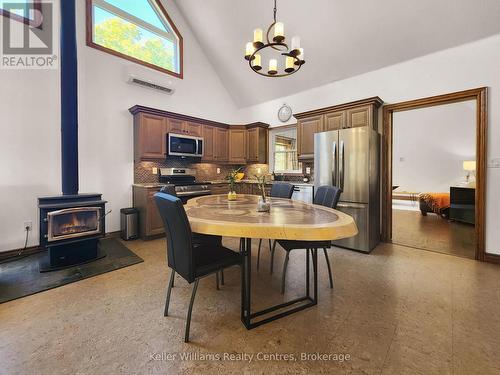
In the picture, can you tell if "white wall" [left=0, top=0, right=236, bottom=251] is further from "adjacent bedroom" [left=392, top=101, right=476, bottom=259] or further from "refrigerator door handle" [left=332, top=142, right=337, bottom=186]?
"adjacent bedroom" [left=392, top=101, right=476, bottom=259]

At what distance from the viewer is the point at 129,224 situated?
12.1ft

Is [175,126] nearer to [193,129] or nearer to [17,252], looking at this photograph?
[193,129]

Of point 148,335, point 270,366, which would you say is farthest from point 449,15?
point 148,335

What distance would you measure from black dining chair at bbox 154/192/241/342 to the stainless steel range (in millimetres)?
2519

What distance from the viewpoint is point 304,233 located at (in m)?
1.23

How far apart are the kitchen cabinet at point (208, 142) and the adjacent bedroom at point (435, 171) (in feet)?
13.2

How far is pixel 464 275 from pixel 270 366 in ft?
8.26

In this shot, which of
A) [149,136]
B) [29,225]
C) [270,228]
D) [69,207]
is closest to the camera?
[270,228]

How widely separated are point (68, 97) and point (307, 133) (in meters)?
3.71

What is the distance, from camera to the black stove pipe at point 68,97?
285 centimetres

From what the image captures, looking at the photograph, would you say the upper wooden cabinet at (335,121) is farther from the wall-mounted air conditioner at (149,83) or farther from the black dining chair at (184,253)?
the wall-mounted air conditioner at (149,83)

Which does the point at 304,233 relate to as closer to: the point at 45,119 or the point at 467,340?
the point at 467,340

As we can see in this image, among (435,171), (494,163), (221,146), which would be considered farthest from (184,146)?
(435,171)
